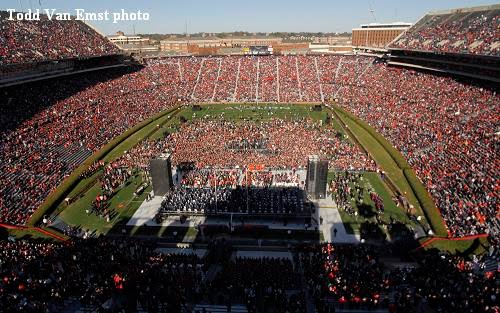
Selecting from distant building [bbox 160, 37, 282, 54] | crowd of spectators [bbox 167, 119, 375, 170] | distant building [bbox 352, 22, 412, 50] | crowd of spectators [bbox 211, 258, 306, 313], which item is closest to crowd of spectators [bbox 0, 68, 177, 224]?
crowd of spectators [bbox 167, 119, 375, 170]

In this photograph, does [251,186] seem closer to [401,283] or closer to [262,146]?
[262,146]

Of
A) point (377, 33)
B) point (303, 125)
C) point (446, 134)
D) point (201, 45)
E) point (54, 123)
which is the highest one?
point (377, 33)

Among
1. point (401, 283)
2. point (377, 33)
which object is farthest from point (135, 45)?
point (401, 283)

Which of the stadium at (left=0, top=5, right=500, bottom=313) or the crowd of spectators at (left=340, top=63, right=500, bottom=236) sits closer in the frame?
the stadium at (left=0, top=5, right=500, bottom=313)

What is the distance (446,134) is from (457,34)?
23.4 meters

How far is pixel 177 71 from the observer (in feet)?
244

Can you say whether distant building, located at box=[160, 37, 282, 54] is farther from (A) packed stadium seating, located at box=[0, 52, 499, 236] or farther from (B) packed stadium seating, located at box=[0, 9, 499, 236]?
(A) packed stadium seating, located at box=[0, 52, 499, 236]

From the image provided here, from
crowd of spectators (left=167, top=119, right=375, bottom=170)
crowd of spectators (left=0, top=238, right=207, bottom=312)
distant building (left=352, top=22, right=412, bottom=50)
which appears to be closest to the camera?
crowd of spectators (left=0, top=238, right=207, bottom=312)

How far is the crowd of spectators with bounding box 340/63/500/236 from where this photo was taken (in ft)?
79.0

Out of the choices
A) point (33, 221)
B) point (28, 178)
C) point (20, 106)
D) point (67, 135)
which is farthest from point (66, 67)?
point (33, 221)

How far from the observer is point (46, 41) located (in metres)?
48.7

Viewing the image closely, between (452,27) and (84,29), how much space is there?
198ft

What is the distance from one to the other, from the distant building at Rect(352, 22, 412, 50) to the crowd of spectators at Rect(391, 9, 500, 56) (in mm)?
60054

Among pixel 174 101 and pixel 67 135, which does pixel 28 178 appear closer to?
pixel 67 135
